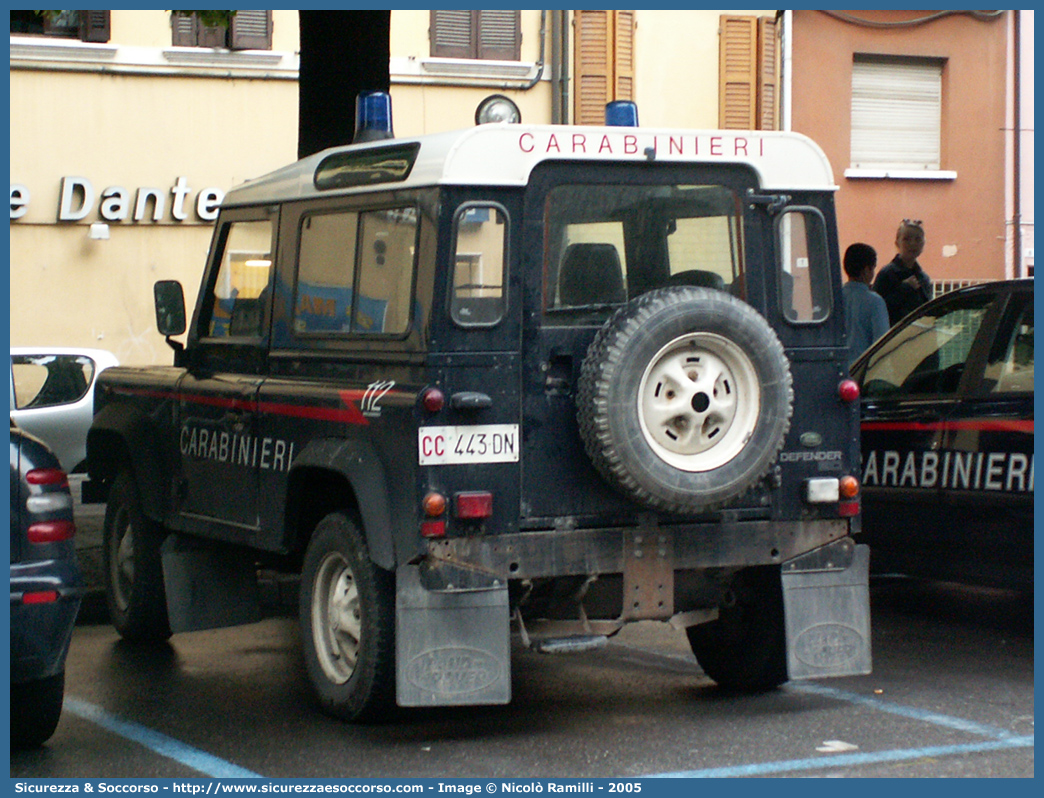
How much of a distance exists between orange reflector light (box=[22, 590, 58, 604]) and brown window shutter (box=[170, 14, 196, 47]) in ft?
47.8

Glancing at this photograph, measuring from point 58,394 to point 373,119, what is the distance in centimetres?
754

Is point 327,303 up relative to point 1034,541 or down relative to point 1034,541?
up

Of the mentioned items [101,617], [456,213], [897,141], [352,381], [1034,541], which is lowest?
[101,617]

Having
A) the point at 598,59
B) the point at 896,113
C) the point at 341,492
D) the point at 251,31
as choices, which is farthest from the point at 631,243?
the point at 896,113

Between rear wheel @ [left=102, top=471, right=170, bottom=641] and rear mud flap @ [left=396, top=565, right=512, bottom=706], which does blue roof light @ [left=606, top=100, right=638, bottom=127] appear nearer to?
rear mud flap @ [left=396, top=565, right=512, bottom=706]

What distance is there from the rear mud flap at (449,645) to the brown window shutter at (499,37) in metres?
15.2

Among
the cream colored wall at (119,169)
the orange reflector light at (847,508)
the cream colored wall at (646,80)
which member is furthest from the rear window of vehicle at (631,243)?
the cream colored wall at (646,80)

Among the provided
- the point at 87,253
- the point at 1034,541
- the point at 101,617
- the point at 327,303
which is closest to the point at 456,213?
the point at 327,303

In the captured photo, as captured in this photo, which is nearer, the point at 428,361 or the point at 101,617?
the point at 428,361

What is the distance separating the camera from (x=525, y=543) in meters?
6.02

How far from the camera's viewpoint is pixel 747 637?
22.5ft

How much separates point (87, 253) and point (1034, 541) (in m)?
13.8
